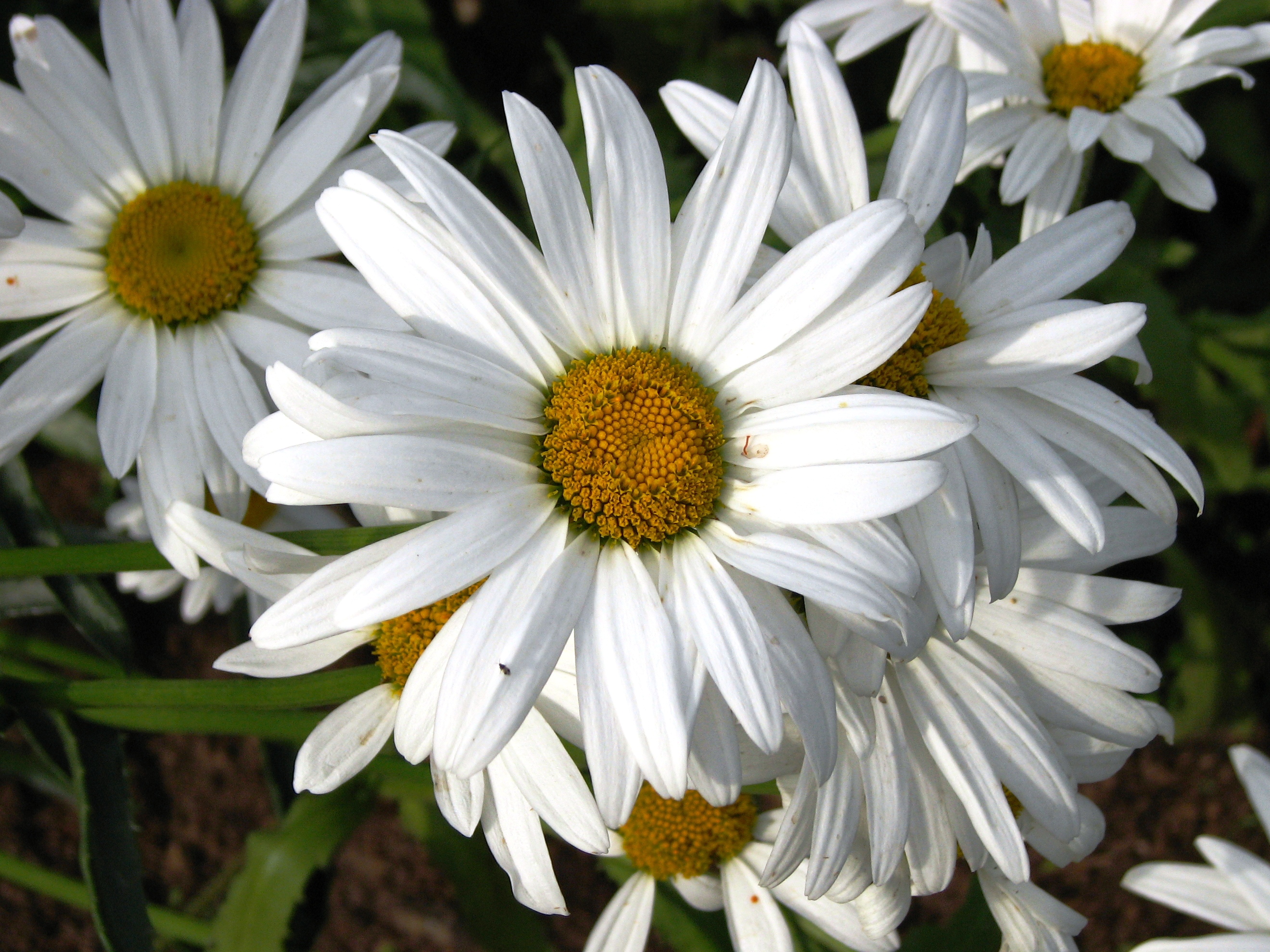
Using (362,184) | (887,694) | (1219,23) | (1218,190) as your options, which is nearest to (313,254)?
(362,184)

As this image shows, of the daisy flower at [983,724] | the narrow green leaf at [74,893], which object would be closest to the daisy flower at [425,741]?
the daisy flower at [983,724]

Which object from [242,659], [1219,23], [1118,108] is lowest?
[242,659]

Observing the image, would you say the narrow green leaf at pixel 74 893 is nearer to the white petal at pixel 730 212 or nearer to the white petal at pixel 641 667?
the white petal at pixel 641 667

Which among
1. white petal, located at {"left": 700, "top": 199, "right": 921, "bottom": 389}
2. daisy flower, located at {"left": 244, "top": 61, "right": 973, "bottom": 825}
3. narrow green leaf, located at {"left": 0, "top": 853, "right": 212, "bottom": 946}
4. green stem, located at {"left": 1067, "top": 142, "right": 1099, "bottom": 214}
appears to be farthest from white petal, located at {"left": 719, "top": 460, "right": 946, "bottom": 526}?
narrow green leaf, located at {"left": 0, "top": 853, "right": 212, "bottom": 946}

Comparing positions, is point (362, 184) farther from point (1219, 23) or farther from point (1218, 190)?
point (1218, 190)

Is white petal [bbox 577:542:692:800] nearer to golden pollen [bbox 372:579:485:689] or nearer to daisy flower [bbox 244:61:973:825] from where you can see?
daisy flower [bbox 244:61:973:825]
